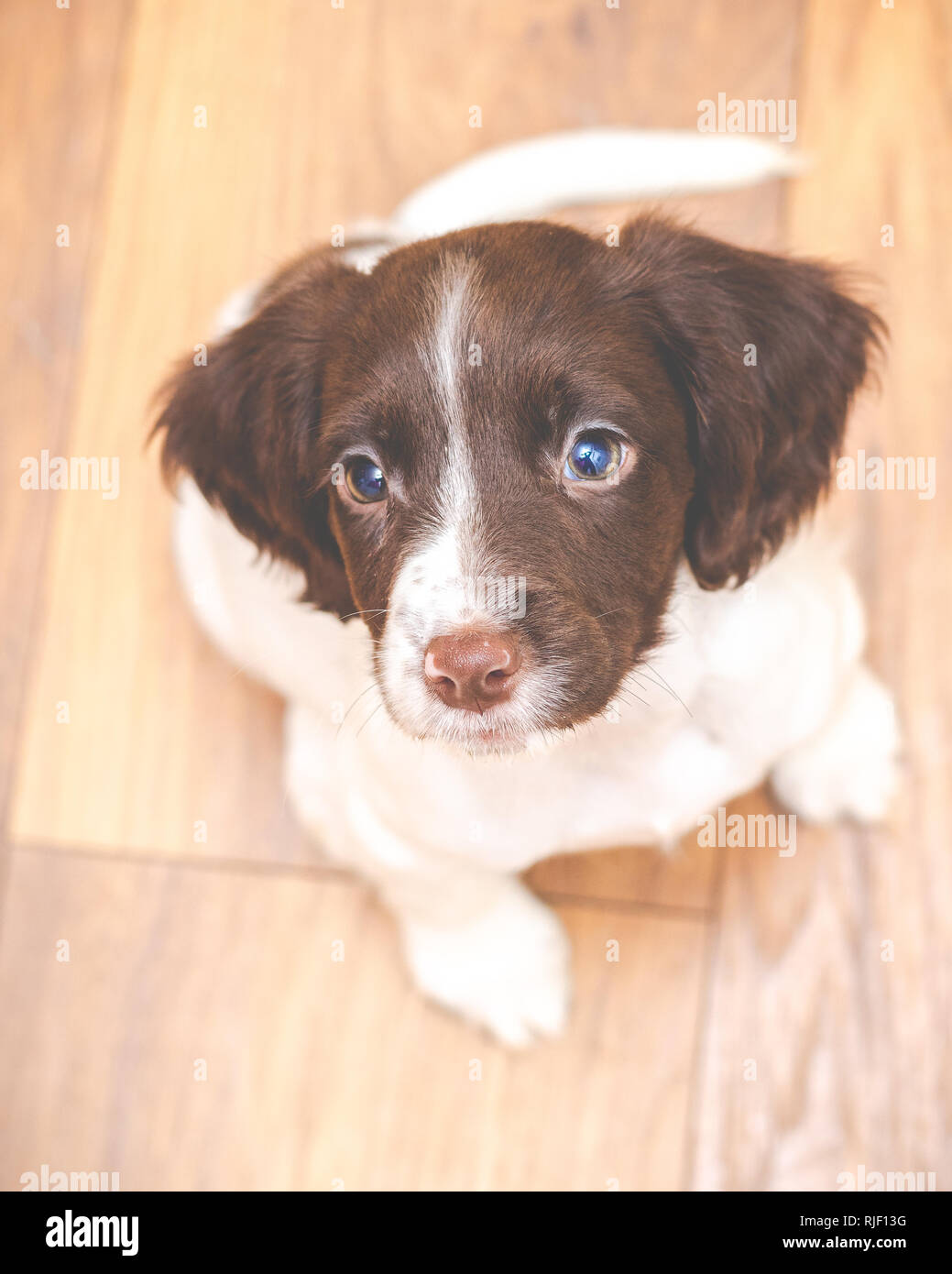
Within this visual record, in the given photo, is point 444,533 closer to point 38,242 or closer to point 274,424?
point 274,424

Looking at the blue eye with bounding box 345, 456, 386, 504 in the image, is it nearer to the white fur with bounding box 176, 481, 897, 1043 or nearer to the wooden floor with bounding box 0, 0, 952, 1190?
the white fur with bounding box 176, 481, 897, 1043

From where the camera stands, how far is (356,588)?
5.24ft

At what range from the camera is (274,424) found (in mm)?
1643

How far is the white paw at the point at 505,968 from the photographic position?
7.54 ft

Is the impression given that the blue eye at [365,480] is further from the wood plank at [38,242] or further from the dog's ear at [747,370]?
the wood plank at [38,242]

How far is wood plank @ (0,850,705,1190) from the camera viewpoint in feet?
7.82

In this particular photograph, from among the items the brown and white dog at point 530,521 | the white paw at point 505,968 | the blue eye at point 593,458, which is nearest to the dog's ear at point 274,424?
the brown and white dog at point 530,521

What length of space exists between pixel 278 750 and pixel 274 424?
1082 mm

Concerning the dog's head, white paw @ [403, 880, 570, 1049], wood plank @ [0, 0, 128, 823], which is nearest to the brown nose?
the dog's head

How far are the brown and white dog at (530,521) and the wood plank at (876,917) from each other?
16.2 inches

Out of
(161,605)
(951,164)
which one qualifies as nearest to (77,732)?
(161,605)

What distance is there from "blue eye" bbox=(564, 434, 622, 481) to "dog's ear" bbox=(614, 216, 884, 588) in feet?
0.49
